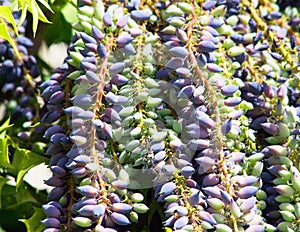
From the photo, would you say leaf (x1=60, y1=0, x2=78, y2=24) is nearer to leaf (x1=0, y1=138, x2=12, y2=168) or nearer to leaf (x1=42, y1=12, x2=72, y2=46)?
leaf (x1=42, y1=12, x2=72, y2=46)

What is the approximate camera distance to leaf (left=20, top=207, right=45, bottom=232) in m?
0.88

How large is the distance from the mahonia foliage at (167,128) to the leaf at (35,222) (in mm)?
46

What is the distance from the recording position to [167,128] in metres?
0.84

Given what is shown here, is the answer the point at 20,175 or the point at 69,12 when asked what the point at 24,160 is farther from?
the point at 69,12

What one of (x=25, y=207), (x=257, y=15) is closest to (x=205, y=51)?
(x=257, y=15)

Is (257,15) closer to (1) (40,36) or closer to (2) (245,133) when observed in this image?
(2) (245,133)

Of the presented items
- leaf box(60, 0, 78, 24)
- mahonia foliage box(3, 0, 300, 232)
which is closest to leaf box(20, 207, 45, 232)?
mahonia foliage box(3, 0, 300, 232)

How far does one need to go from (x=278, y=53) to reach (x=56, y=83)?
314 mm

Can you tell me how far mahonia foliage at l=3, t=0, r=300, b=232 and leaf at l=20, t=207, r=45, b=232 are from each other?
0.15 feet

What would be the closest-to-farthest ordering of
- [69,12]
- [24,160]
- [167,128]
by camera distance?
[167,128]
[24,160]
[69,12]

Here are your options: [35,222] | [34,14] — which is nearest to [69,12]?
[34,14]

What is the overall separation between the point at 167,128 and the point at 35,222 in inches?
8.3

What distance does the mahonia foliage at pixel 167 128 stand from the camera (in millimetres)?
798

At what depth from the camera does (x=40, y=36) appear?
1217 mm
